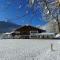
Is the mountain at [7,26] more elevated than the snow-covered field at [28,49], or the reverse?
the mountain at [7,26]

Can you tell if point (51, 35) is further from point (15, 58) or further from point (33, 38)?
point (15, 58)

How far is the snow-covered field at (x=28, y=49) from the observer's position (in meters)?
1.98

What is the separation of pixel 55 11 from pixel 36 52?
50 centimetres

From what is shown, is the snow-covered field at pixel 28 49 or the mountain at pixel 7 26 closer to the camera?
the snow-covered field at pixel 28 49

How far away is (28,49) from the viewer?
6.75 ft

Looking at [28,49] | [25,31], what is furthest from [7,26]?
[28,49]

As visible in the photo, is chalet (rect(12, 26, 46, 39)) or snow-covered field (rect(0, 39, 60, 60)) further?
chalet (rect(12, 26, 46, 39))

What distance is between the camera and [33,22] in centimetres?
216

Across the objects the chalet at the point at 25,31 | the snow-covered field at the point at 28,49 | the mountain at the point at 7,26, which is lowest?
the snow-covered field at the point at 28,49

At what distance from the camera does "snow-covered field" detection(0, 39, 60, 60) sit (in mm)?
1978

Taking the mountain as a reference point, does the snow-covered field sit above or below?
below

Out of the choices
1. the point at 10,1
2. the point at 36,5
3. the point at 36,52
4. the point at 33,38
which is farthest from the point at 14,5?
the point at 36,52

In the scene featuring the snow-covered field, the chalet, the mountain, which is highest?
the mountain

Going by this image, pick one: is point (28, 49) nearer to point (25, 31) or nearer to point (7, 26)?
point (25, 31)
